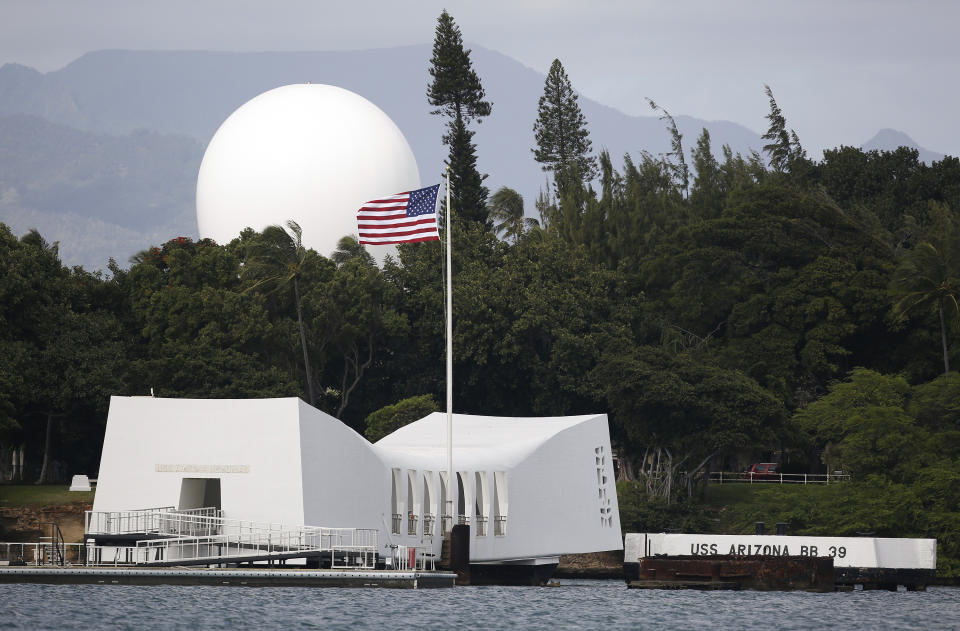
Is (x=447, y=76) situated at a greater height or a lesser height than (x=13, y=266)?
greater

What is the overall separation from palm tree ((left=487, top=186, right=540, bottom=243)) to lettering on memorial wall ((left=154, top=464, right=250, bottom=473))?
157 feet

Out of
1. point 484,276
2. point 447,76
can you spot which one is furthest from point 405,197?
point 447,76

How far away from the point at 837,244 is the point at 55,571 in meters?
43.3

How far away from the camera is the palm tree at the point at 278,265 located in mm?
64812

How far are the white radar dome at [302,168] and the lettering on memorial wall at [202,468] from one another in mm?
35103

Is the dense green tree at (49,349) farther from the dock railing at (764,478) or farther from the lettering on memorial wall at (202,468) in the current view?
the dock railing at (764,478)

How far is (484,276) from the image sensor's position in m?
68.8

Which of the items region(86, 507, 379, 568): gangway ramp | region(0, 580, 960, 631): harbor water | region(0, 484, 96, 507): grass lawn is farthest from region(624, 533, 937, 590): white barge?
region(0, 484, 96, 507): grass lawn

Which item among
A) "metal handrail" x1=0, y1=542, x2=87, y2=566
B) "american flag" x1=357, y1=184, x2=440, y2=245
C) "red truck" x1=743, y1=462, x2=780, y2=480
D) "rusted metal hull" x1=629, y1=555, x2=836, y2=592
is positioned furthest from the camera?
"red truck" x1=743, y1=462, x2=780, y2=480

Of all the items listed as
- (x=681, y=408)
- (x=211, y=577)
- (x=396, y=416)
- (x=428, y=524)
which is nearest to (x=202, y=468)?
(x=211, y=577)

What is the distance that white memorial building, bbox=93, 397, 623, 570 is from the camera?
40000 mm

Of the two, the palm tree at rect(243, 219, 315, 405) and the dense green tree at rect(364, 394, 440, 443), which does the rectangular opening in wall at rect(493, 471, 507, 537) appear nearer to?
the dense green tree at rect(364, 394, 440, 443)

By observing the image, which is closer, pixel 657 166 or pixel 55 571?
pixel 55 571

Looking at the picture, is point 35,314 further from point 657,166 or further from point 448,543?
point 657,166
